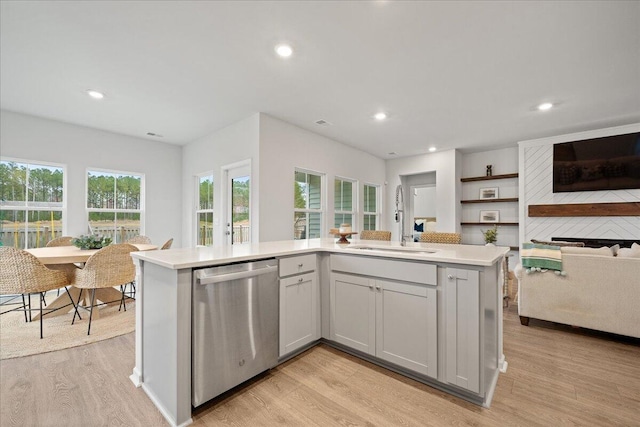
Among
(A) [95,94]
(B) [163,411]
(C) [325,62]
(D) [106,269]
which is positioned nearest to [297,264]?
(B) [163,411]

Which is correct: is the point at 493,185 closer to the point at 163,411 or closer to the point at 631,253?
the point at 631,253

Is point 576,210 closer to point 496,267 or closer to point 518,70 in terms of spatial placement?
point 518,70

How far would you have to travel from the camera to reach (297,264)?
2.22 m

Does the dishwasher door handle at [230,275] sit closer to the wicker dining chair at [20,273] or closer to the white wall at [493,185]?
the wicker dining chair at [20,273]

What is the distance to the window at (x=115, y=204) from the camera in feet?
15.5

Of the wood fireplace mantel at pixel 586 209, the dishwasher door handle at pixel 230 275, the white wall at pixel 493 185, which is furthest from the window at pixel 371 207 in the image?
the dishwasher door handle at pixel 230 275

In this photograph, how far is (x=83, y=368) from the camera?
2.10 m

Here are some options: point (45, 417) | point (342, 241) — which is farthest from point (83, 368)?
point (342, 241)

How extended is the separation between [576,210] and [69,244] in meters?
8.24

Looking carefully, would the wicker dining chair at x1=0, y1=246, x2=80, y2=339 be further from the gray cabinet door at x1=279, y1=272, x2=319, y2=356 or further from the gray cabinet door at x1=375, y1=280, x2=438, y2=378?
the gray cabinet door at x1=375, y1=280, x2=438, y2=378

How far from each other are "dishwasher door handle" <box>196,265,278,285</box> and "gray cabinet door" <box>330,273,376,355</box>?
0.63 metres

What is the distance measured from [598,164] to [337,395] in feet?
18.9

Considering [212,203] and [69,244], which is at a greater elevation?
[212,203]

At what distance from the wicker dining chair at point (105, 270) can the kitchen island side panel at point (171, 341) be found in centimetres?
153
